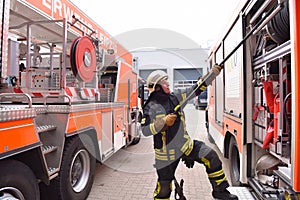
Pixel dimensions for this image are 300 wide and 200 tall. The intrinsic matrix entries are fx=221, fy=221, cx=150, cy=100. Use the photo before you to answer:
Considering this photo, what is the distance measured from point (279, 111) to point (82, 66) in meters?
2.82

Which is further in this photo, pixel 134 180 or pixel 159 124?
pixel 134 180

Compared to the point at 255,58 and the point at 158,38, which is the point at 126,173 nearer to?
the point at 158,38

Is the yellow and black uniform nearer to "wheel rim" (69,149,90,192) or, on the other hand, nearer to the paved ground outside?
the paved ground outside

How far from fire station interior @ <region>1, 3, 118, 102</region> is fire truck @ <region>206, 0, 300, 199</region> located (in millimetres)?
2320

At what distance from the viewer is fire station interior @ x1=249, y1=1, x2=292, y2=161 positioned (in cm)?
200

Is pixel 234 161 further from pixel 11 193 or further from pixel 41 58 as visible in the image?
pixel 41 58

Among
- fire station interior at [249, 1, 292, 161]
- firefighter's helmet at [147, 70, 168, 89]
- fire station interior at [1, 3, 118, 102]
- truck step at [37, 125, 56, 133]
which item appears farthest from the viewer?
fire station interior at [1, 3, 118, 102]

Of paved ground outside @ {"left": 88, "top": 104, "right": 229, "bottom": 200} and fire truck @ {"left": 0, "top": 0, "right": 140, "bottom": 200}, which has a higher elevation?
fire truck @ {"left": 0, "top": 0, "right": 140, "bottom": 200}

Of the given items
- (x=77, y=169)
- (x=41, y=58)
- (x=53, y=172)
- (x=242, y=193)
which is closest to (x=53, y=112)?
(x=53, y=172)

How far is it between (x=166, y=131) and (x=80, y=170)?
1.45 meters

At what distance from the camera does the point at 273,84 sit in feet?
7.72

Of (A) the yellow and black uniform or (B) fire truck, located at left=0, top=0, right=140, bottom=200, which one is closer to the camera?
(B) fire truck, located at left=0, top=0, right=140, bottom=200

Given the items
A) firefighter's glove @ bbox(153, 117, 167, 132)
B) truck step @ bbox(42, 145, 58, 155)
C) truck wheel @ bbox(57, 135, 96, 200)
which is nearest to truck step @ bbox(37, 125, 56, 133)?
truck step @ bbox(42, 145, 58, 155)

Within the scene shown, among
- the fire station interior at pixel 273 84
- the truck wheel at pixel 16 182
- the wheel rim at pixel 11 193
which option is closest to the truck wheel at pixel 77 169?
the truck wheel at pixel 16 182
